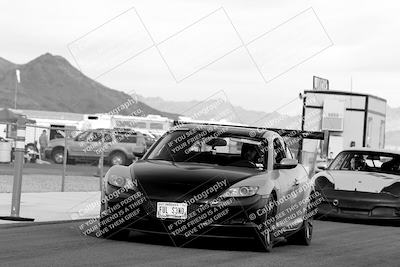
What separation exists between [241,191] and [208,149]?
5.17 ft

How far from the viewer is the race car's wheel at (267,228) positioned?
34.3 ft

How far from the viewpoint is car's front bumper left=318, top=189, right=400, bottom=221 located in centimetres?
1745

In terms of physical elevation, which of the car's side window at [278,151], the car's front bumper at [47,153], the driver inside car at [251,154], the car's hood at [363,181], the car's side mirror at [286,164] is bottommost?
the car's front bumper at [47,153]

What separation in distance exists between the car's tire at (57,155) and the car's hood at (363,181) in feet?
41.8

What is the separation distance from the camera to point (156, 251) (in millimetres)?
9812

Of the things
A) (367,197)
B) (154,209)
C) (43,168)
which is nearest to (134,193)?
(154,209)

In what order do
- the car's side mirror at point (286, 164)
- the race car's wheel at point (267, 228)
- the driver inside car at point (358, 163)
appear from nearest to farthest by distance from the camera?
the race car's wheel at point (267, 228), the car's side mirror at point (286, 164), the driver inside car at point (358, 163)

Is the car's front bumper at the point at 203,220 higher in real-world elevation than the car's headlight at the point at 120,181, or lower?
lower

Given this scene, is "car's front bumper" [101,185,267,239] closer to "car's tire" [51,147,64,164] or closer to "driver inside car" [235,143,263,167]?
"driver inside car" [235,143,263,167]

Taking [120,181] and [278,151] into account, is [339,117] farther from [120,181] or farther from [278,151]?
[120,181]

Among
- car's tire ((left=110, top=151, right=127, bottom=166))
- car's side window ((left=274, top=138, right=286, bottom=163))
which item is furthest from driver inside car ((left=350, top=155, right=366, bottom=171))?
car's tire ((left=110, top=151, right=127, bottom=166))

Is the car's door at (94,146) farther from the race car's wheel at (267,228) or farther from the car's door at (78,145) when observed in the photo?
the race car's wheel at (267,228)

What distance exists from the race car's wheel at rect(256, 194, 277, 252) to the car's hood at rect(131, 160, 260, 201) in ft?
1.42

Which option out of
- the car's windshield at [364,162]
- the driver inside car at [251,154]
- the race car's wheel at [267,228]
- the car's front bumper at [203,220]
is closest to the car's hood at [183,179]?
the car's front bumper at [203,220]
